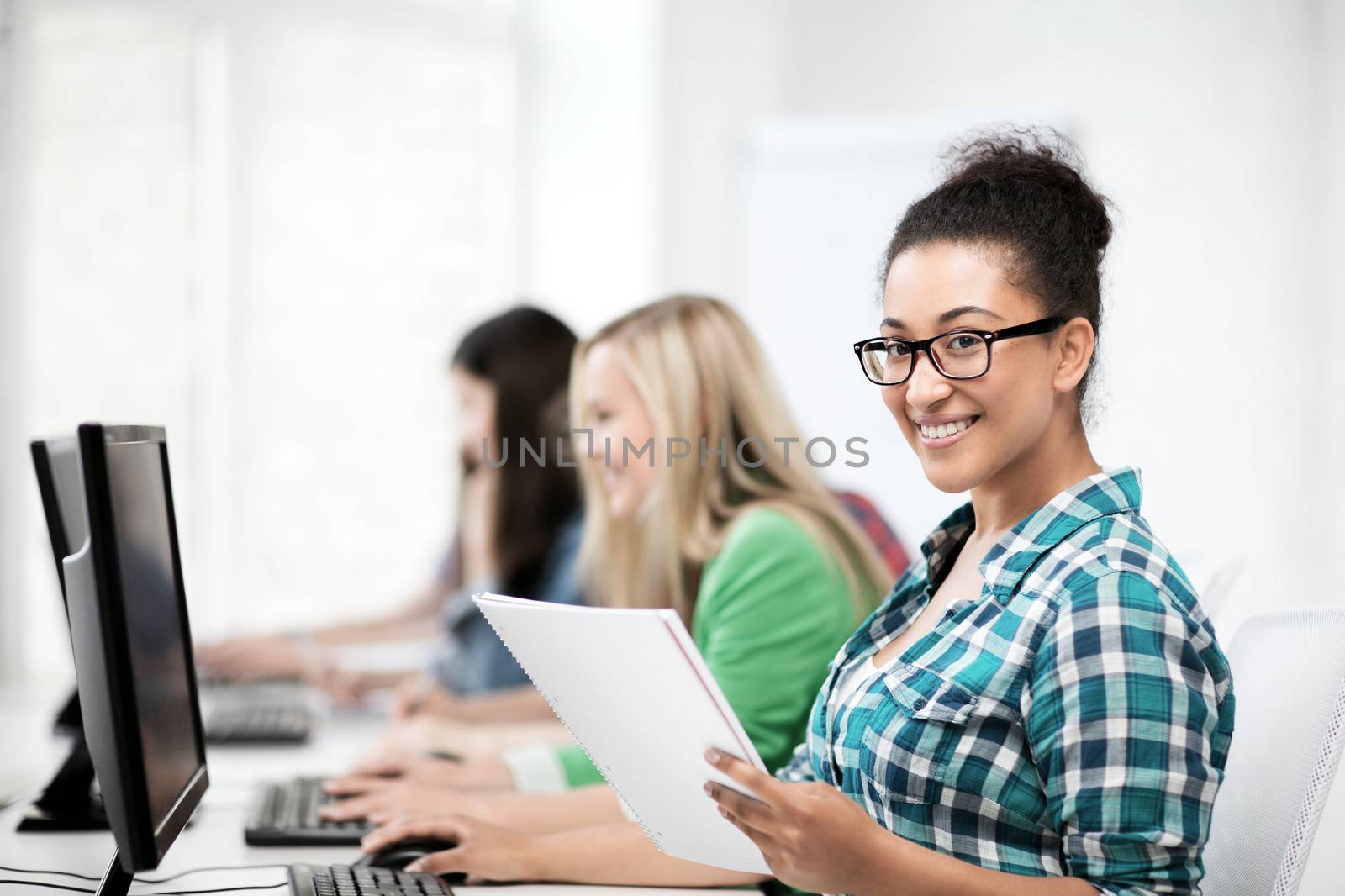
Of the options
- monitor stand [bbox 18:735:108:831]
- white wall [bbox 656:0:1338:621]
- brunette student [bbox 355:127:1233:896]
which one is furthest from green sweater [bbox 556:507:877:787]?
white wall [bbox 656:0:1338:621]

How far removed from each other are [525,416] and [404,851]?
112 cm

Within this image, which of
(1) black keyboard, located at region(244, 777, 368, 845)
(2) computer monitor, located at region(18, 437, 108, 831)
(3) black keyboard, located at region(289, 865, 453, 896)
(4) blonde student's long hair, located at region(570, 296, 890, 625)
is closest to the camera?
(3) black keyboard, located at region(289, 865, 453, 896)

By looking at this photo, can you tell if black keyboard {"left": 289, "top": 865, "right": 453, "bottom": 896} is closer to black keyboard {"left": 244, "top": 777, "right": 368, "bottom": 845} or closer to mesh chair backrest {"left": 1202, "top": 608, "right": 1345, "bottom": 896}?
black keyboard {"left": 244, "top": 777, "right": 368, "bottom": 845}

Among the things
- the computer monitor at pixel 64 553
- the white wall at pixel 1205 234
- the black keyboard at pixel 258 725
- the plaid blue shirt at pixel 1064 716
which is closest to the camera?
the plaid blue shirt at pixel 1064 716

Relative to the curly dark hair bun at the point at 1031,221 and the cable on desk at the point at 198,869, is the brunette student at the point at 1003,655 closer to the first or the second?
the curly dark hair bun at the point at 1031,221

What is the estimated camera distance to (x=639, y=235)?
3.02 metres

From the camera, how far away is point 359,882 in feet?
3.53

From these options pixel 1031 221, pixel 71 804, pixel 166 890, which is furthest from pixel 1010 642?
pixel 71 804

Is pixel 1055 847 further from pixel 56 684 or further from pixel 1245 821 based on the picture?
pixel 56 684

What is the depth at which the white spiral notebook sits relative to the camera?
2.71 feet

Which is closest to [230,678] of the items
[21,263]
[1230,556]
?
[21,263]

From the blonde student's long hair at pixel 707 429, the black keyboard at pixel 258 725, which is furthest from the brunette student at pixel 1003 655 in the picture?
the black keyboard at pixel 258 725

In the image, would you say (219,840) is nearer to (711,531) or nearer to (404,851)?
(404,851)

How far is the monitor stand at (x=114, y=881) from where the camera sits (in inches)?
39.4
